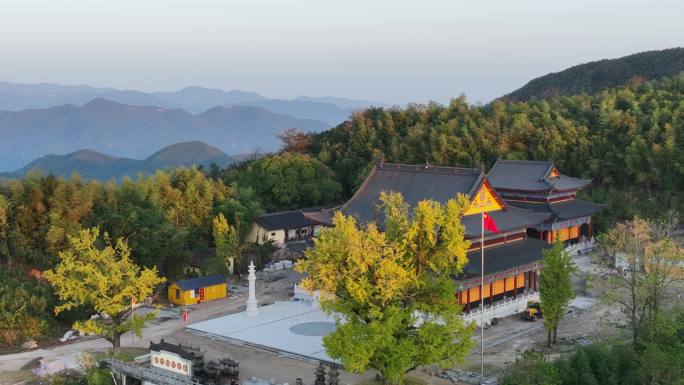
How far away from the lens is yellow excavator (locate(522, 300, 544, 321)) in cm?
2556

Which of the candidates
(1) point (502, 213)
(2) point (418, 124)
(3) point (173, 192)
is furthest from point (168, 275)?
(2) point (418, 124)

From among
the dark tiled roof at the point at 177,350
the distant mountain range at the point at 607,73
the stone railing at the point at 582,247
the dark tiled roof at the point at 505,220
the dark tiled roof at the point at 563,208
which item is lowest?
the stone railing at the point at 582,247

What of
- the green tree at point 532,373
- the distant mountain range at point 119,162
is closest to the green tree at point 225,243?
the green tree at point 532,373

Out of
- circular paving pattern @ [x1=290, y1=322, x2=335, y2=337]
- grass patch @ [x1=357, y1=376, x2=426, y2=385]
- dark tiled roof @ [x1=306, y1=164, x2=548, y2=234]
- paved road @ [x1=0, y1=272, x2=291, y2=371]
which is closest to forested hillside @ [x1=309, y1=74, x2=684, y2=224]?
dark tiled roof @ [x1=306, y1=164, x2=548, y2=234]

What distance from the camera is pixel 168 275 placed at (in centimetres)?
3102

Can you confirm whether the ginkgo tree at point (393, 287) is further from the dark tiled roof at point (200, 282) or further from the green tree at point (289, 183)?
the green tree at point (289, 183)

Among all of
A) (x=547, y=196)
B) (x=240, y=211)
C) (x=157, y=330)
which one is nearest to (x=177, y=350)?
(x=157, y=330)

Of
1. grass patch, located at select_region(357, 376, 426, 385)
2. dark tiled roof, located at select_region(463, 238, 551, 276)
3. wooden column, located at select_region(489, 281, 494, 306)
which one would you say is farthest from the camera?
wooden column, located at select_region(489, 281, 494, 306)

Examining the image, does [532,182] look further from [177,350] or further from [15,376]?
[15,376]

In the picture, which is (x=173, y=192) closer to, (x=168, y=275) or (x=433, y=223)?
(x=168, y=275)

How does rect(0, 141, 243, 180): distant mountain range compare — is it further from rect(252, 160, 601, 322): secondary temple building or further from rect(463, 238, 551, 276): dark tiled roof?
rect(463, 238, 551, 276): dark tiled roof

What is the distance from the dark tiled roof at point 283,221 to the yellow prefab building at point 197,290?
28.5ft

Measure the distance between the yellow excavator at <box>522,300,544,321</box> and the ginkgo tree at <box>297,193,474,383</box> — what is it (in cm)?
809

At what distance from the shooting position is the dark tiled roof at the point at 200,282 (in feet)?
93.9
